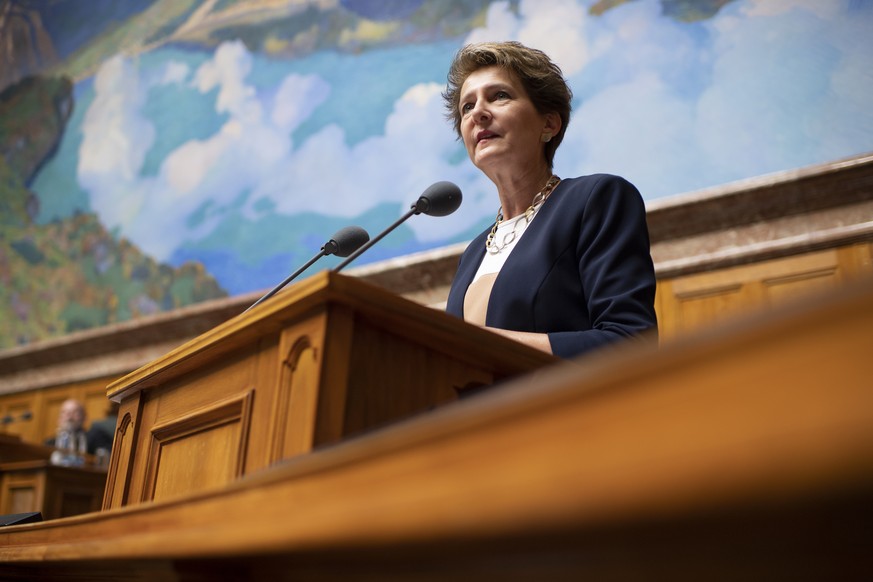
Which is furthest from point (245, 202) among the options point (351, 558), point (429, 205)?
point (351, 558)

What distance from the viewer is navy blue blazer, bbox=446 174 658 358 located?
1.80m

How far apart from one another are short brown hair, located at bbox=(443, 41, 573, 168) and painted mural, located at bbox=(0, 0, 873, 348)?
3026mm

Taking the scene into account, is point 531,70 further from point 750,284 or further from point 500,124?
point 750,284

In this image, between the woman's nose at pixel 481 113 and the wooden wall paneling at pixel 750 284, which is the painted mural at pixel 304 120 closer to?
the wooden wall paneling at pixel 750 284

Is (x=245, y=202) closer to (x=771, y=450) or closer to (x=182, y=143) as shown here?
(x=182, y=143)

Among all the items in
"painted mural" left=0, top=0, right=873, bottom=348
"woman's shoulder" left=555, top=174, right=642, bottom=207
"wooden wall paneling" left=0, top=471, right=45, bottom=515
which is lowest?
"wooden wall paneling" left=0, top=471, right=45, bottom=515

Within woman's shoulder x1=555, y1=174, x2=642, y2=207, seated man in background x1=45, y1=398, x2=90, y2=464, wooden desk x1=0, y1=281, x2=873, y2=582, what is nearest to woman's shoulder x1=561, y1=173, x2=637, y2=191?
woman's shoulder x1=555, y1=174, x2=642, y2=207

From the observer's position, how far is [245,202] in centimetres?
823

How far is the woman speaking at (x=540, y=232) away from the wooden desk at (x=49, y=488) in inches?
163

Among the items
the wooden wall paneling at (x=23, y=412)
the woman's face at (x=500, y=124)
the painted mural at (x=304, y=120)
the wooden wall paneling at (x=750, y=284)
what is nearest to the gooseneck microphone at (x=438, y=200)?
the woman's face at (x=500, y=124)

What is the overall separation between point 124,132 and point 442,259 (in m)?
4.94

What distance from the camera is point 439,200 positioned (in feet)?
7.78

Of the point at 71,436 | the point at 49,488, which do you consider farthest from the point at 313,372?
the point at 71,436

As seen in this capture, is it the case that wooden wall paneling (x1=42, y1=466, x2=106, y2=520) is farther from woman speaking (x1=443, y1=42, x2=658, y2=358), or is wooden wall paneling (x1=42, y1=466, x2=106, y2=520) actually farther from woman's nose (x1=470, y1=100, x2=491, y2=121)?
woman's nose (x1=470, y1=100, x2=491, y2=121)
